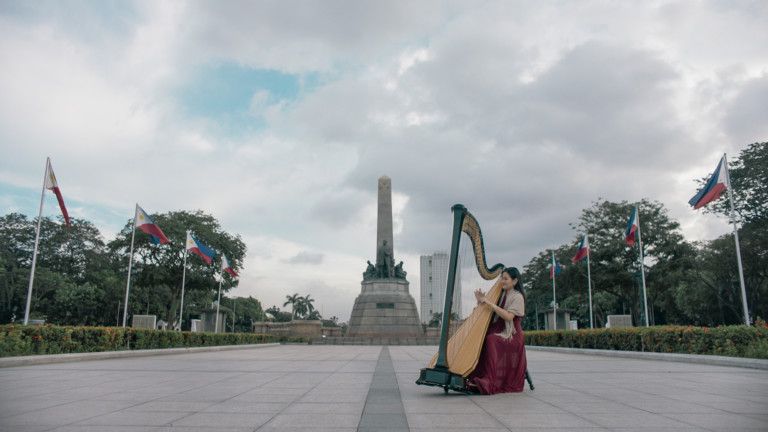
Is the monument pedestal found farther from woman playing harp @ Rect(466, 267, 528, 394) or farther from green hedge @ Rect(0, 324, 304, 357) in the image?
woman playing harp @ Rect(466, 267, 528, 394)

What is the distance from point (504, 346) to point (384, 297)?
110 feet

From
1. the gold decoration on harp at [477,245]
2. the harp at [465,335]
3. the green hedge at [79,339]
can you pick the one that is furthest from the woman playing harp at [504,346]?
the green hedge at [79,339]

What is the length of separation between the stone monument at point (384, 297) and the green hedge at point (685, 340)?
61.5 ft

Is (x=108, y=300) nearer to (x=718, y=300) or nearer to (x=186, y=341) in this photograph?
(x=186, y=341)

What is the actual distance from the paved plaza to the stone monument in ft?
97.4

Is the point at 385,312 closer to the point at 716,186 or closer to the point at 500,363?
the point at 716,186

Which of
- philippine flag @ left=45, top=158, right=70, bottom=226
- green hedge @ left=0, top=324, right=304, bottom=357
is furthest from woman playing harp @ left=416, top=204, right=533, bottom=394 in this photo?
philippine flag @ left=45, top=158, right=70, bottom=226

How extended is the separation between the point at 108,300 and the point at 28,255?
304 inches

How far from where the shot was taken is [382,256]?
133ft

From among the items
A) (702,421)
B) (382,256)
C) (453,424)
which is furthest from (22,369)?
(382,256)

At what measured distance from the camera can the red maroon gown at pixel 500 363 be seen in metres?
6.74

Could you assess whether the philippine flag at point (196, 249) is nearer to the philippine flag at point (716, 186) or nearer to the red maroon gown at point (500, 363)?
the red maroon gown at point (500, 363)

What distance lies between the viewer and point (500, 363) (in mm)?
6871

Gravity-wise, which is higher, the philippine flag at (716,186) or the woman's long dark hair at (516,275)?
the philippine flag at (716,186)
